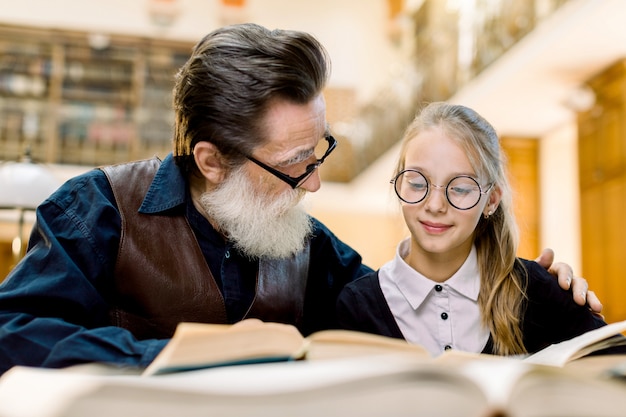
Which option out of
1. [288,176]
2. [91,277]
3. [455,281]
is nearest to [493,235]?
[455,281]

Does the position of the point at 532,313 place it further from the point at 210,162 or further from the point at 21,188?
the point at 21,188

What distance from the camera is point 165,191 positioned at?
79.6 inches

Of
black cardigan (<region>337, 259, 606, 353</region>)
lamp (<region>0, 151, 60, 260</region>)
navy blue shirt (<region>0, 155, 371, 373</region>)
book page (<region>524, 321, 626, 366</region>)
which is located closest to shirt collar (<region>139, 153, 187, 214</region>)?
navy blue shirt (<region>0, 155, 371, 373</region>)

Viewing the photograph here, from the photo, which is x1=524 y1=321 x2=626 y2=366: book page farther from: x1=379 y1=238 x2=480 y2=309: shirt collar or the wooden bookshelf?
the wooden bookshelf

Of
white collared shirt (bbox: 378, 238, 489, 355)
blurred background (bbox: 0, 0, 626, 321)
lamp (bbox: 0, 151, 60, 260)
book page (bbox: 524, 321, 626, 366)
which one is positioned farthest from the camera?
blurred background (bbox: 0, 0, 626, 321)

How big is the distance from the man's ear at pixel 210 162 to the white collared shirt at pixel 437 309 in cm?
54

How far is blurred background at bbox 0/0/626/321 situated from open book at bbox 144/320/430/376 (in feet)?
17.6

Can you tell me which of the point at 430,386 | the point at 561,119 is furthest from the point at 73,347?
the point at 561,119

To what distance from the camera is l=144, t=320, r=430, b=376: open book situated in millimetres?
1026

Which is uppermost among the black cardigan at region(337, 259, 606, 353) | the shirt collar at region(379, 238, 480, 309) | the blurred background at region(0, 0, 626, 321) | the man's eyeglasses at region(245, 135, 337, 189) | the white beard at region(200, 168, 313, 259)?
the blurred background at region(0, 0, 626, 321)

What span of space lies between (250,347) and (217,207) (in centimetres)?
101

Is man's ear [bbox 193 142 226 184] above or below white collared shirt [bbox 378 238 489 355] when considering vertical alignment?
above

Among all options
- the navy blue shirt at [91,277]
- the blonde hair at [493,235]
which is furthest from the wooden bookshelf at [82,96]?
the blonde hair at [493,235]

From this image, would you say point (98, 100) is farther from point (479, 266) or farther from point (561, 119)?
point (479, 266)
